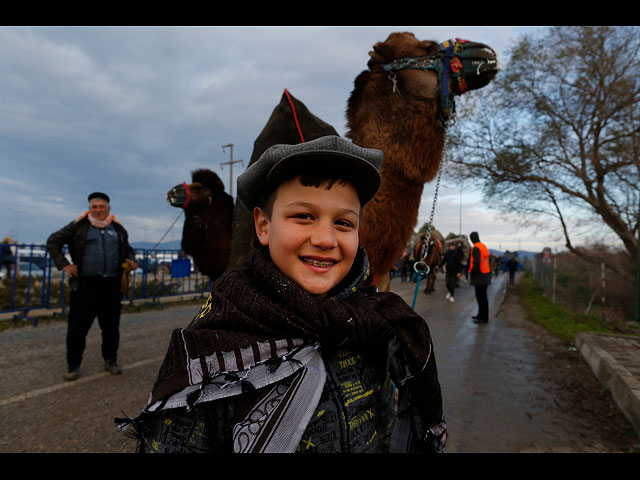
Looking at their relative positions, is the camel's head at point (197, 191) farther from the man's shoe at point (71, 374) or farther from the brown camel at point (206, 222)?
the man's shoe at point (71, 374)

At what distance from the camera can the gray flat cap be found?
1.17m

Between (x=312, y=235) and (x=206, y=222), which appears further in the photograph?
(x=206, y=222)

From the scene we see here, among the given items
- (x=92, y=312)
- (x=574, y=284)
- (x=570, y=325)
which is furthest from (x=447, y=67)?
(x=574, y=284)

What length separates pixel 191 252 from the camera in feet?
11.2

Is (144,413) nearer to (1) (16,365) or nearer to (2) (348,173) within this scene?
(2) (348,173)

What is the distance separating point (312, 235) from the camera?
3.79ft

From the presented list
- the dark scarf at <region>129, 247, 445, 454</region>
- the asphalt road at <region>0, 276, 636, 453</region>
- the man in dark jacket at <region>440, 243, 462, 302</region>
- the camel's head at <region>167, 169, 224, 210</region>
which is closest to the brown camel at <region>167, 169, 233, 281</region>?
the camel's head at <region>167, 169, 224, 210</region>

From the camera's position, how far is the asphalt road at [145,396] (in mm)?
3029

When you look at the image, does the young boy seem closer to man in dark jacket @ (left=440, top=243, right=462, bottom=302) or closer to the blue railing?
the blue railing

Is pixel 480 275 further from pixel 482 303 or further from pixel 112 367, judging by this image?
pixel 112 367

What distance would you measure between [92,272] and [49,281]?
510 centimetres

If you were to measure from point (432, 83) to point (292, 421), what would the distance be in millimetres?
2679

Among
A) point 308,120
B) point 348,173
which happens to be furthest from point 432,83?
point 348,173

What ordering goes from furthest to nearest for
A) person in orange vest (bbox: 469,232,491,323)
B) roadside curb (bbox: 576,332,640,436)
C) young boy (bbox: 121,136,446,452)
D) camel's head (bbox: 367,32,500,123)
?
person in orange vest (bbox: 469,232,491,323) < roadside curb (bbox: 576,332,640,436) < camel's head (bbox: 367,32,500,123) < young boy (bbox: 121,136,446,452)
